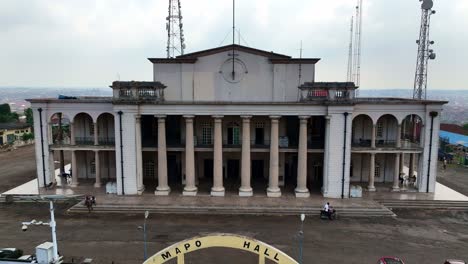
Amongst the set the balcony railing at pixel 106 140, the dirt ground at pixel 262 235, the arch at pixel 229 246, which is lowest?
the dirt ground at pixel 262 235

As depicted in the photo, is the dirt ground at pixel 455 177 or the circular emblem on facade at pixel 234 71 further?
the dirt ground at pixel 455 177

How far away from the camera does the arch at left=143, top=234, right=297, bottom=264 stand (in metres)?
13.9

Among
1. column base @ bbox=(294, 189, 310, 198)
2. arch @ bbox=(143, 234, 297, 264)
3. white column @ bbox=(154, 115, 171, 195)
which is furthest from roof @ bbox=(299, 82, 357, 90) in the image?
arch @ bbox=(143, 234, 297, 264)

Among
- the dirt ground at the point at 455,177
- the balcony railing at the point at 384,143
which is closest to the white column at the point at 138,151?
the balcony railing at the point at 384,143

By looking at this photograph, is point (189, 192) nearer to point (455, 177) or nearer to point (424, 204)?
point (424, 204)

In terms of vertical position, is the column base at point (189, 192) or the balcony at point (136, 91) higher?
the balcony at point (136, 91)

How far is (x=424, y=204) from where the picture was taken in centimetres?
3003

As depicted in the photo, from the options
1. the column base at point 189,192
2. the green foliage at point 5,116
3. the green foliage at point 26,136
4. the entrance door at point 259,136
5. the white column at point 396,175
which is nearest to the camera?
the column base at point 189,192

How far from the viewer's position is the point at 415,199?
100 ft

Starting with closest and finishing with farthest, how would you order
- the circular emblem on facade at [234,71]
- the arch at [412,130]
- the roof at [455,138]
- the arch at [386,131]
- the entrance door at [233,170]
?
the circular emblem on facade at [234,71]
the arch at [386,131]
the arch at [412,130]
the entrance door at [233,170]
the roof at [455,138]

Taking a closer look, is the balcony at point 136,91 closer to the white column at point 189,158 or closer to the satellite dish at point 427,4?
the white column at point 189,158

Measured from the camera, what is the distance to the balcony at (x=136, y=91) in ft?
101

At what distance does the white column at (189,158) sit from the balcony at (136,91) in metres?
3.57

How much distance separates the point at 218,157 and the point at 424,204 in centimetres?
1838
